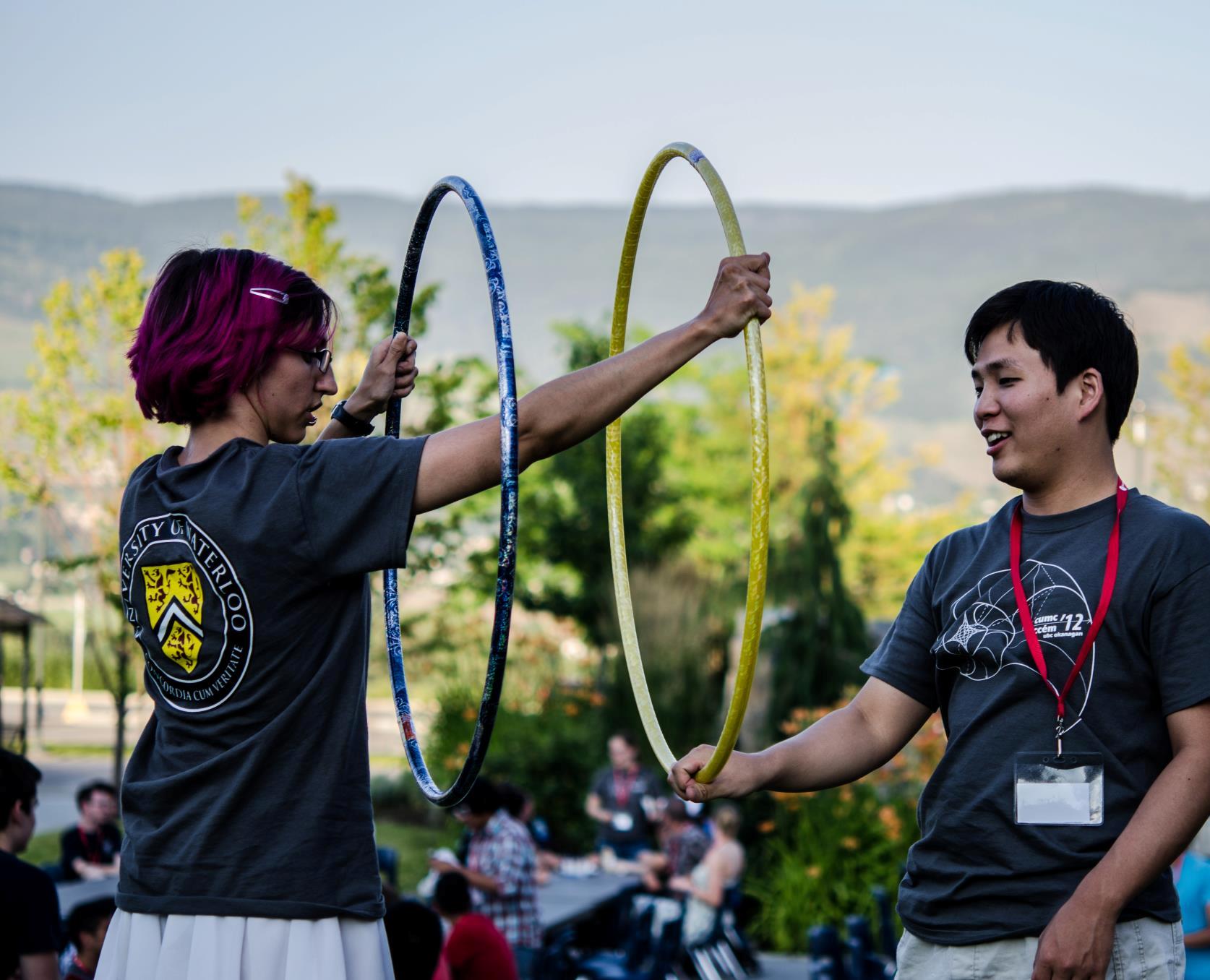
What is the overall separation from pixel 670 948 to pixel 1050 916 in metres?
6.69

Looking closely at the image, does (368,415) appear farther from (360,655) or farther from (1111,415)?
(1111,415)

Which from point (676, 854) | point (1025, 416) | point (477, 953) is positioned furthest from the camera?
point (676, 854)

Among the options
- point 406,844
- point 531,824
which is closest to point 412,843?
point 406,844

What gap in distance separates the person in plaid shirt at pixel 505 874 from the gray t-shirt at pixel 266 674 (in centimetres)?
575

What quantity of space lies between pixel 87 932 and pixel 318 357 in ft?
13.5

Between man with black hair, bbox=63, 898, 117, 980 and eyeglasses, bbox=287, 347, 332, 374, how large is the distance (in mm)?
3884

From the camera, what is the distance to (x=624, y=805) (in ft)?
40.1

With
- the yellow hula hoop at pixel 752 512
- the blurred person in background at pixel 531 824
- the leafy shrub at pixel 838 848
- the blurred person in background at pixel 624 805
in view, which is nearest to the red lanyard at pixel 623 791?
the blurred person in background at pixel 624 805

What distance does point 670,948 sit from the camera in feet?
28.4

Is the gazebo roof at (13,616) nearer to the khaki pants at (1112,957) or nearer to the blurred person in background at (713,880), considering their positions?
the blurred person in background at (713,880)

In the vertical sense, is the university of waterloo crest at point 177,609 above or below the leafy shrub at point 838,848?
above

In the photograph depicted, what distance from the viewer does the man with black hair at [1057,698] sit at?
2.30 m

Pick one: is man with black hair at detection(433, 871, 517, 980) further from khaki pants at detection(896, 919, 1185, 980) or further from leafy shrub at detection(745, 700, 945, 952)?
leafy shrub at detection(745, 700, 945, 952)

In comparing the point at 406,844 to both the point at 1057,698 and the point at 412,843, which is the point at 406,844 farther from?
the point at 1057,698
